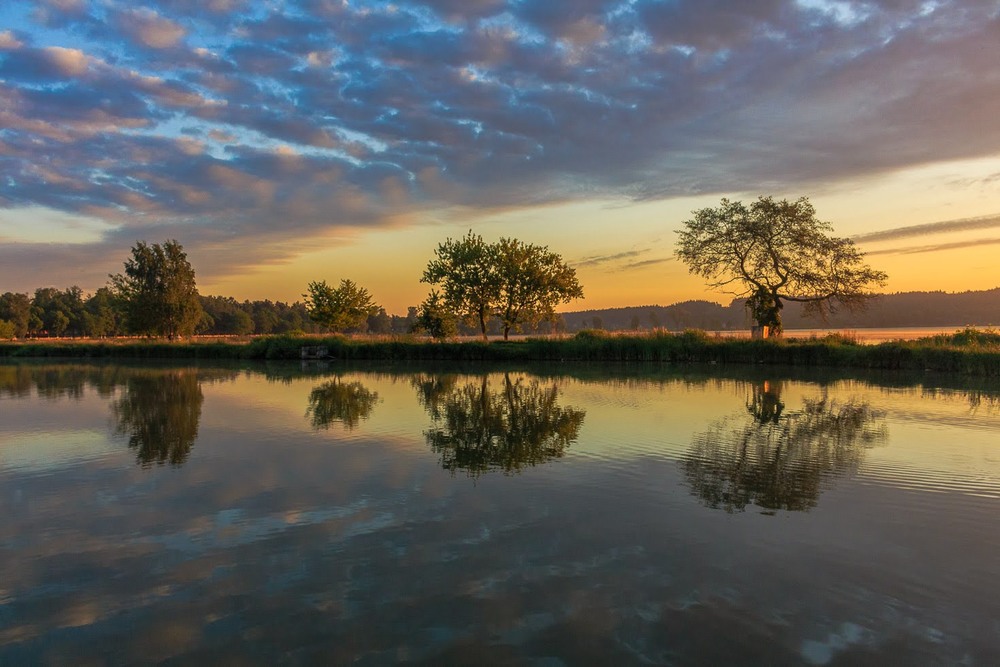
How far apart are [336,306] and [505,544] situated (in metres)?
53.4

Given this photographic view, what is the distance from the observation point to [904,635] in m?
4.09

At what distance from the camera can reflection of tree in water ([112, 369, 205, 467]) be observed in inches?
409

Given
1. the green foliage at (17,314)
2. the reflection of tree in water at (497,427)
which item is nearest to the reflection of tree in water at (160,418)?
the reflection of tree in water at (497,427)

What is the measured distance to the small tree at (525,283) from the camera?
47562 millimetres

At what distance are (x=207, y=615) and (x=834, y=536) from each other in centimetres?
556

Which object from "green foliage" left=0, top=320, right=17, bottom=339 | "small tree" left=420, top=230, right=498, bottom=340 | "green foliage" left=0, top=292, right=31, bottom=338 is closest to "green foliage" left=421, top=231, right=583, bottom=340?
"small tree" left=420, top=230, right=498, bottom=340

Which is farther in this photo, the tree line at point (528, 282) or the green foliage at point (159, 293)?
the green foliage at point (159, 293)

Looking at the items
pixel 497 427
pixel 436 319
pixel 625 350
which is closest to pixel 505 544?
pixel 497 427

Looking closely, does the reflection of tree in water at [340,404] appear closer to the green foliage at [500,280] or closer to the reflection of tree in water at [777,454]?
the reflection of tree in water at [777,454]

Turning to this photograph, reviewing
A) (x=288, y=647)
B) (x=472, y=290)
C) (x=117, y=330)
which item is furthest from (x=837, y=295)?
(x=117, y=330)

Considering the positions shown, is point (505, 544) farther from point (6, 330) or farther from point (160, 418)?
point (6, 330)

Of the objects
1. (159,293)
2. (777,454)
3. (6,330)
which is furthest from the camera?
(6,330)

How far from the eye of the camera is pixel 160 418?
14.3 metres

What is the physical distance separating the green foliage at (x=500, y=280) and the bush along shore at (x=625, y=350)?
5.24 meters
